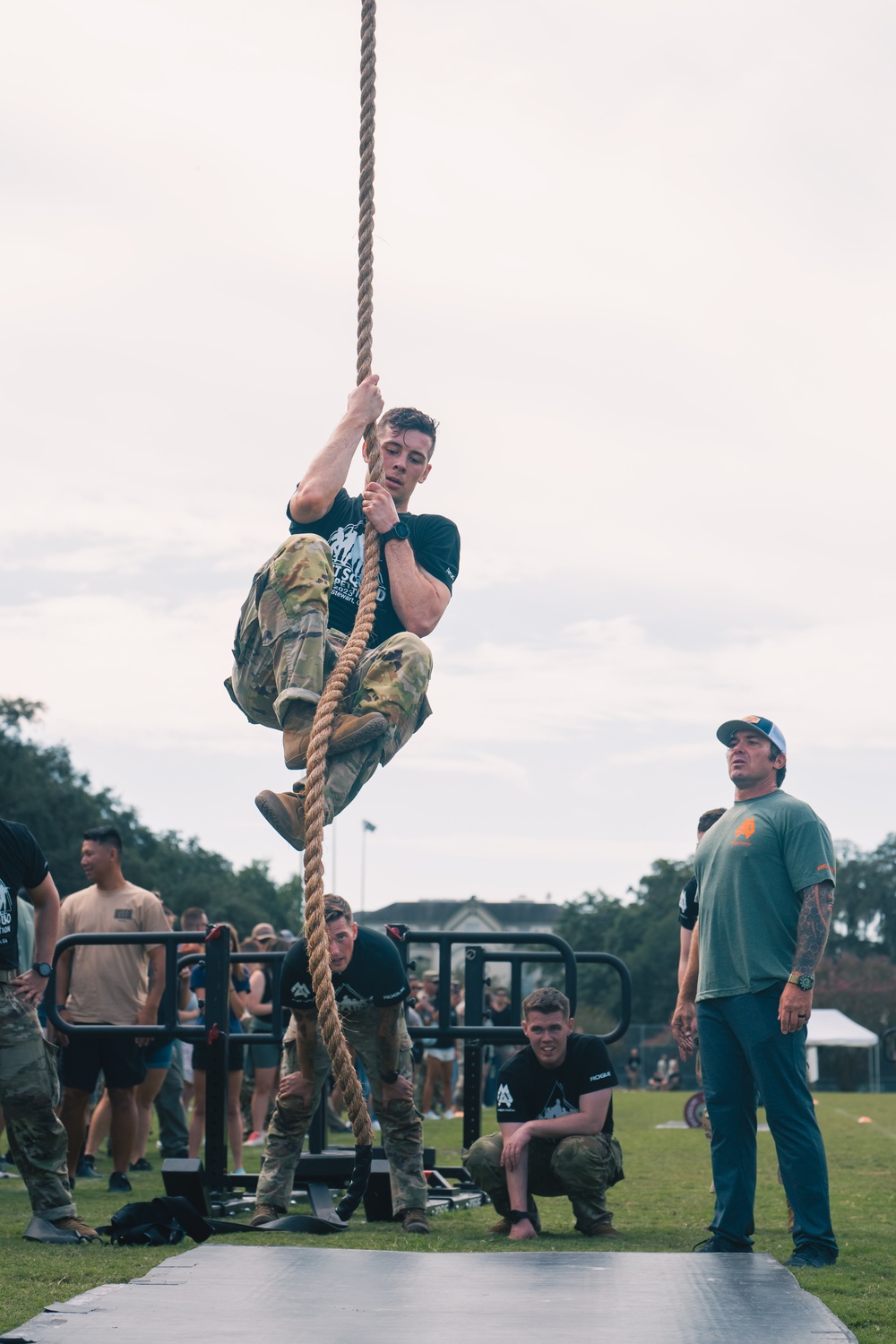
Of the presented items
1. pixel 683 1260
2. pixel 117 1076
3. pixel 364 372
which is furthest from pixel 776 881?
pixel 117 1076

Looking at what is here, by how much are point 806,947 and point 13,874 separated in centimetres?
289

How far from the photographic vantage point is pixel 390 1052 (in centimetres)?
585

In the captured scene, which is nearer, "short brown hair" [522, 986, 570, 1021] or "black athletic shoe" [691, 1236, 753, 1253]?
"black athletic shoe" [691, 1236, 753, 1253]

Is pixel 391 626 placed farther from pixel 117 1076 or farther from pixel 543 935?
pixel 117 1076

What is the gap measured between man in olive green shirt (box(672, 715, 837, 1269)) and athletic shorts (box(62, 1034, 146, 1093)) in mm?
3532

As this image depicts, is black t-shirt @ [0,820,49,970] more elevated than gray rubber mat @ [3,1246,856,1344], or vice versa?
black t-shirt @ [0,820,49,970]

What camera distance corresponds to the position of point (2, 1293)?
394cm

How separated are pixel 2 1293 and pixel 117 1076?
3816 mm

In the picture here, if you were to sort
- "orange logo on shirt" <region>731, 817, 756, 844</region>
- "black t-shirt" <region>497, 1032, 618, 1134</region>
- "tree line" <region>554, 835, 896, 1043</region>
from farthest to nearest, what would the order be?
"tree line" <region>554, 835, 896, 1043</region>
"black t-shirt" <region>497, 1032, 618, 1134</region>
"orange logo on shirt" <region>731, 817, 756, 844</region>

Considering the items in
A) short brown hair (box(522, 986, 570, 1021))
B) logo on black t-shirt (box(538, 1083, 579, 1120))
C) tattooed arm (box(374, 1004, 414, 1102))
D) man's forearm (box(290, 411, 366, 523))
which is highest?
man's forearm (box(290, 411, 366, 523))

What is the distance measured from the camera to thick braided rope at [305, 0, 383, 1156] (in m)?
4.19

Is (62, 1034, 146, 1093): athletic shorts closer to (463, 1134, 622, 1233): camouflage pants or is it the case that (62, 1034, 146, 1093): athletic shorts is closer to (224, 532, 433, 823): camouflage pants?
(463, 1134, 622, 1233): camouflage pants

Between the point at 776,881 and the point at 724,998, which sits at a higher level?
the point at 776,881

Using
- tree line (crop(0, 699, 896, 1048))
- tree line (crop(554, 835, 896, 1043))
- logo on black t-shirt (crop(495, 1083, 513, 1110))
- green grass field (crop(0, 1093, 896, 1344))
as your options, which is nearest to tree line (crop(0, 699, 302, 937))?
tree line (crop(0, 699, 896, 1048))
